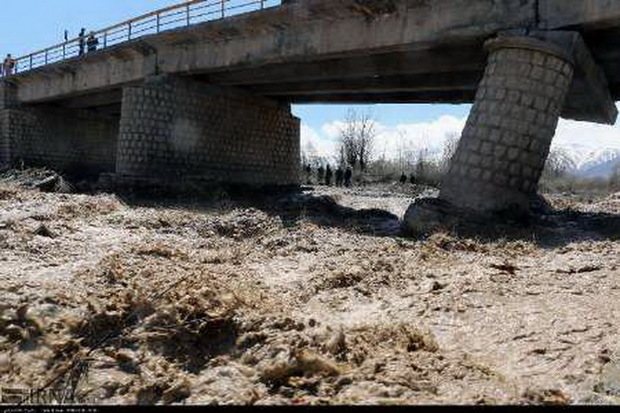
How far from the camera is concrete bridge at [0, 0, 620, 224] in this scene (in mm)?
13492

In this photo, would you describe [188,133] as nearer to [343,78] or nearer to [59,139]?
[343,78]

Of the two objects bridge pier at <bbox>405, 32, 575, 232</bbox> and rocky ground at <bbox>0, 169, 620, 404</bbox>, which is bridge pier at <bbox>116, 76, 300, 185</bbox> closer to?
rocky ground at <bbox>0, 169, 620, 404</bbox>

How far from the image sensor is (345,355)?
584 centimetres

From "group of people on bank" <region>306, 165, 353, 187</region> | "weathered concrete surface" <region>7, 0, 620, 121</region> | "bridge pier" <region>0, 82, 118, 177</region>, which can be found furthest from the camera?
"group of people on bank" <region>306, 165, 353, 187</region>

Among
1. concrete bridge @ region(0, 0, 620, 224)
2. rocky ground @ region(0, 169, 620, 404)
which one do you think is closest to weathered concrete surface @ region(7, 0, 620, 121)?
A: concrete bridge @ region(0, 0, 620, 224)

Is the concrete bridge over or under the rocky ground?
over

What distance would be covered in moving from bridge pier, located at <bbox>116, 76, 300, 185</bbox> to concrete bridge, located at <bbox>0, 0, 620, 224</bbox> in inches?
1.8

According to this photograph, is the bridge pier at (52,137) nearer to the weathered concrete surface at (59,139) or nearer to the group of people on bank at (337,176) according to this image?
the weathered concrete surface at (59,139)

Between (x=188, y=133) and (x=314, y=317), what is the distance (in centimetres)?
1618

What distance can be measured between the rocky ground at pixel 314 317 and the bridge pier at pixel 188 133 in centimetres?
1000

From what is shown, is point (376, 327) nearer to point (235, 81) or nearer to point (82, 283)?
point (82, 283)

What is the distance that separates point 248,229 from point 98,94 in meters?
19.2

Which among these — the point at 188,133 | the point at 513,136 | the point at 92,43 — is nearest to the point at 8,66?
the point at 92,43
